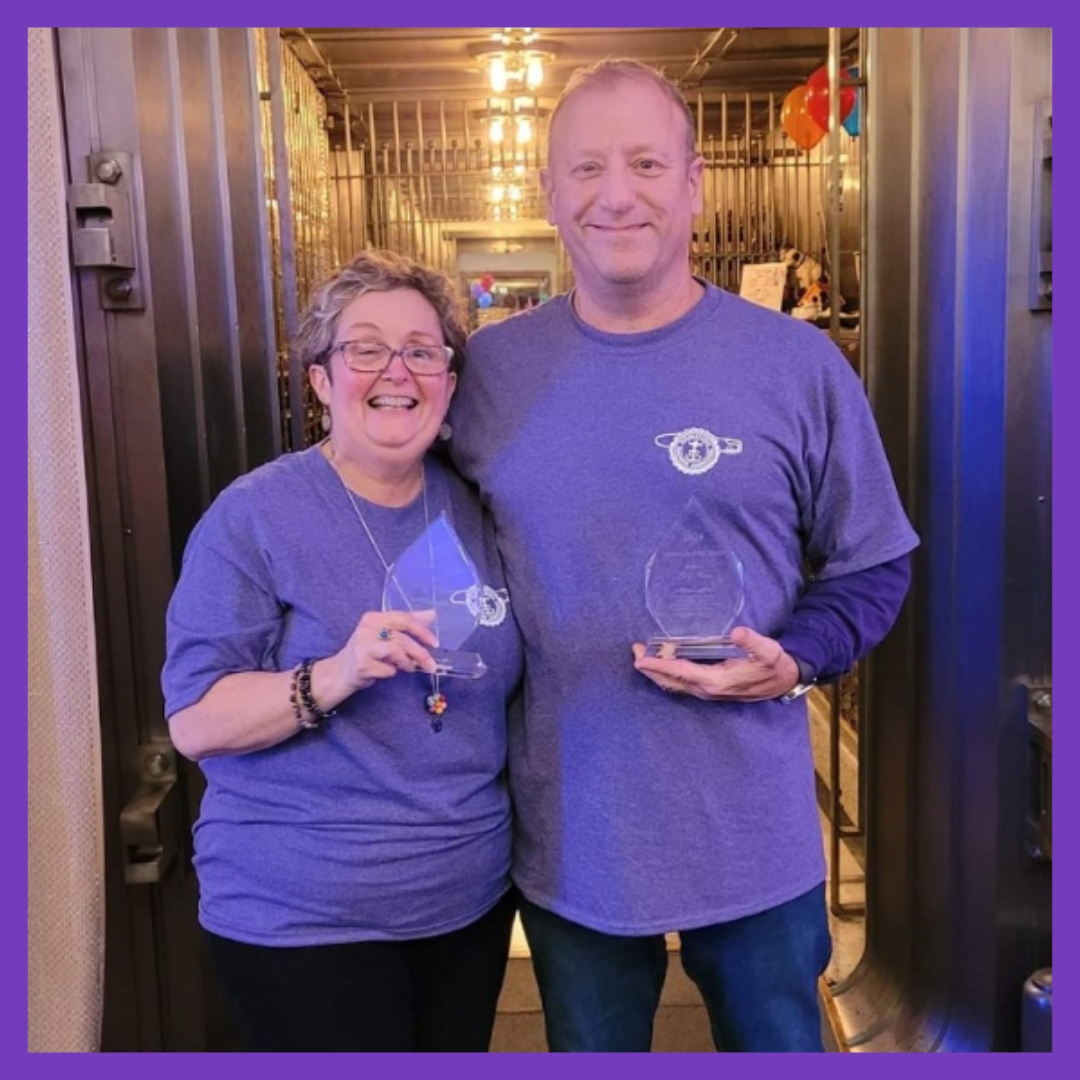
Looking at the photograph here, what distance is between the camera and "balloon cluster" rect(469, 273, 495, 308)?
28.1ft

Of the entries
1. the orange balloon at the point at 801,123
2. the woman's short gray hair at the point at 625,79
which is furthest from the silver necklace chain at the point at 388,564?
the orange balloon at the point at 801,123

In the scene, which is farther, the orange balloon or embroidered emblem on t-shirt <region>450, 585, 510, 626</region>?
the orange balloon

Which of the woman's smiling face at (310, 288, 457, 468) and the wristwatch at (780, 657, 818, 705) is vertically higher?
the woman's smiling face at (310, 288, 457, 468)

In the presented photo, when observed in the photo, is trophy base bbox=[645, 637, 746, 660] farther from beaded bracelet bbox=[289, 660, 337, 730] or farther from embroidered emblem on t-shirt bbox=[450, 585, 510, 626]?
beaded bracelet bbox=[289, 660, 337, 730]

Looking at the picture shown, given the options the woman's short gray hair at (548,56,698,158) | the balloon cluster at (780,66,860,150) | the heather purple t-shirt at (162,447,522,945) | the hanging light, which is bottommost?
the heather purple t-shirt at (162,447,522,945)

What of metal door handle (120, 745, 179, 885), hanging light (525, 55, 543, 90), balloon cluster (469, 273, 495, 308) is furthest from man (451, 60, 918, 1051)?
balloon cluster (469, 273, 495, 308)

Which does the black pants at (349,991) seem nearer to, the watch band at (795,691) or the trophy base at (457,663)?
the trophy base at (457,663)

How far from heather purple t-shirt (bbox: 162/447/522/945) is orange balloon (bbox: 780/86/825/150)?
12.2 ft

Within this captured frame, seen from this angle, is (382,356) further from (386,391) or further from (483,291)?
(483,291)

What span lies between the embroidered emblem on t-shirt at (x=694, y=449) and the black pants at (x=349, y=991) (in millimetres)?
630

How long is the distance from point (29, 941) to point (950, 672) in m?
1.45

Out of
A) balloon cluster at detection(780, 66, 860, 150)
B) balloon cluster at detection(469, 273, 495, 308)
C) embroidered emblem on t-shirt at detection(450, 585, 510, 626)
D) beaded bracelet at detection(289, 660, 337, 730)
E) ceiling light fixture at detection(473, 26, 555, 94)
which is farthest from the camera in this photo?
balloon cluster at detection(469, 273, 495, 308)

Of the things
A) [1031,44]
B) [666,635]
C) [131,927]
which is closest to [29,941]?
[131,927]

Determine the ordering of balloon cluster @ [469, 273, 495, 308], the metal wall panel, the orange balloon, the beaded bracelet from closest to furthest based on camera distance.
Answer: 1. the beaded bracelet
2. the metal wall panel
3. the orange balloon
4. balloon cluster @ [469, 273, 495, 308]
